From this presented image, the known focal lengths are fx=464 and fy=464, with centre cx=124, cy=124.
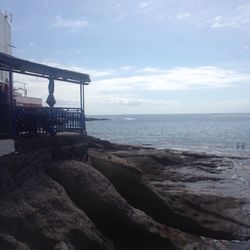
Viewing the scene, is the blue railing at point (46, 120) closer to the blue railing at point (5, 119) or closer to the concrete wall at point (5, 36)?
the blue railing at point (5, 119)

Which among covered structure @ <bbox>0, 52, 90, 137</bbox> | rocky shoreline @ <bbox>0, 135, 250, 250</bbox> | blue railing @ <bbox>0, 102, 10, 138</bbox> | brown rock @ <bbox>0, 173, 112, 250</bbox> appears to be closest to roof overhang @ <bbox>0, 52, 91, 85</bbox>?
covered structure @ <bbox>0, 52, 90, 137</bbox>

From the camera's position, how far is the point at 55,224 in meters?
11.7

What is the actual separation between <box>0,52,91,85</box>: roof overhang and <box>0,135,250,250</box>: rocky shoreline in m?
2.74

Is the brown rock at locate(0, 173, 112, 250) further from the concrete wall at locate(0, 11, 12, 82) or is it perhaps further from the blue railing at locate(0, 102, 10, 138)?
the concrete wall at locate(0, 11, 12, 82)

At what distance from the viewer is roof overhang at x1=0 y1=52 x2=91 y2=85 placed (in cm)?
1475

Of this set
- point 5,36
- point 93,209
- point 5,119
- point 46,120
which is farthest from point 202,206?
point 5,36

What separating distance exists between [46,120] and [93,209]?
3.89 m

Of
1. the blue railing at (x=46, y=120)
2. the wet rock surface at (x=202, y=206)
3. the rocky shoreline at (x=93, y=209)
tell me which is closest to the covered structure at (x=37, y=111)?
the blue railing at (x=46, y=120)

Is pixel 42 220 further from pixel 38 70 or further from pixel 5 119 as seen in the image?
pixel 38 70

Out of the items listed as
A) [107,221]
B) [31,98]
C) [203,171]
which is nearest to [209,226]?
[107,221]

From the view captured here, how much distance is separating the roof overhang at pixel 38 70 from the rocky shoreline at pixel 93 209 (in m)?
2.74

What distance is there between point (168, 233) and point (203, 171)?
19.6 m

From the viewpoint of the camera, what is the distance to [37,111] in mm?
15891

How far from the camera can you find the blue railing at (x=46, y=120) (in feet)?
48.4
